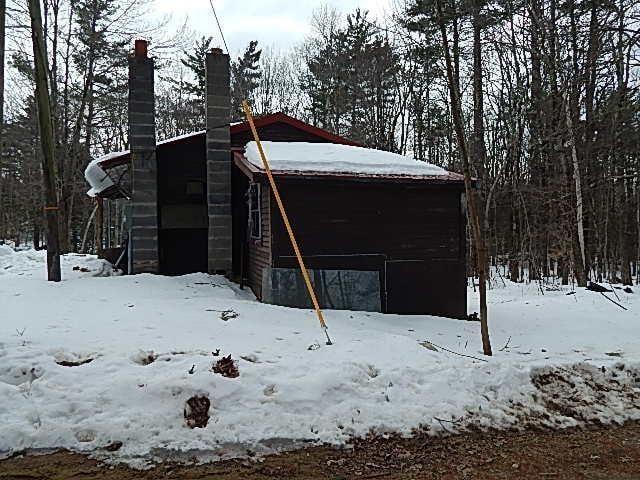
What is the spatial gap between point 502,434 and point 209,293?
19.6ft

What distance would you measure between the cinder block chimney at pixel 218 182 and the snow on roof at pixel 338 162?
0.68 metres

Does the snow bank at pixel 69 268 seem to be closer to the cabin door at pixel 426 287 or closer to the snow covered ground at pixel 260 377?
the snow covered ground at pixel 260 377

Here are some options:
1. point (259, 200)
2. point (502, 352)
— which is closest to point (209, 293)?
point (259, 200)

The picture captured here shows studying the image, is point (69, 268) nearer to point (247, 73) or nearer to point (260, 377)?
point (260, 377)

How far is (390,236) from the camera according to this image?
9.47 metres

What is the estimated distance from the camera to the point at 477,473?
4.20 metres

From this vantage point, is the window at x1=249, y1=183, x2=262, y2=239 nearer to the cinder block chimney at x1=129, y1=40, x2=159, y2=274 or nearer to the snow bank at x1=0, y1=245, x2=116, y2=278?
the cinder block chimney at x1=129, y1=40, x2=159, y2=274

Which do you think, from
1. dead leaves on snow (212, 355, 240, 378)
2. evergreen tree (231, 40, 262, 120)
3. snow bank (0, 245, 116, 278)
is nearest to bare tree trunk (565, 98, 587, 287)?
dead leaves on snow (212, 355, 240, 378)

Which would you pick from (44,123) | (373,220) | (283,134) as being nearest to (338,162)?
(373,220)

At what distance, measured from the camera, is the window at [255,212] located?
9992 mm

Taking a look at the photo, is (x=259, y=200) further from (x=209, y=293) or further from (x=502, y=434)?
(x=502, y=434)

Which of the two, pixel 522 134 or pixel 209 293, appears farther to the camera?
pixel 522 134

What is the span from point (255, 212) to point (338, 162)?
216 cm

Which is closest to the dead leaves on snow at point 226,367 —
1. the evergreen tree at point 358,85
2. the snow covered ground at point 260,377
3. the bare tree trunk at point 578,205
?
the snow covered ground at point 260,377
